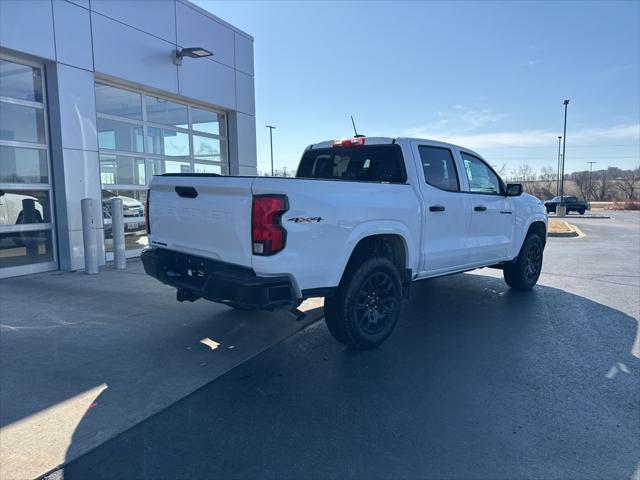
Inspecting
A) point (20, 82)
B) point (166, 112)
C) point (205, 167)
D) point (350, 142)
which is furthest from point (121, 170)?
point (350, 142)

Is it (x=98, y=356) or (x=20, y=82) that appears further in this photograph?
(x=20, y=82)

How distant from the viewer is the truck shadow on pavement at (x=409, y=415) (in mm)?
2742

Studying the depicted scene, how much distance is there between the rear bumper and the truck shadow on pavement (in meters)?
0.72

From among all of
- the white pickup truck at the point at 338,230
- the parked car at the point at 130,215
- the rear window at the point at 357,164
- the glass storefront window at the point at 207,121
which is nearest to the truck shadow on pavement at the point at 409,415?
the white pickup truck at the point at 338,230

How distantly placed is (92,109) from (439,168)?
6.84 m

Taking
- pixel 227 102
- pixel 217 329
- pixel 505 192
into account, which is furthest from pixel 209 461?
pixel 227 102

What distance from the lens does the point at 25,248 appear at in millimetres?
8305

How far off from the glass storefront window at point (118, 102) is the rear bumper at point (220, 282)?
6.37 meters

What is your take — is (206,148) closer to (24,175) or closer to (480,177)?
(24,175)

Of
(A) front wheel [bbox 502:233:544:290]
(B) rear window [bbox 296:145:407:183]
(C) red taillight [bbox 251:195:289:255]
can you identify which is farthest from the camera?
(A) front wheel [bbox 502:233:544:290]

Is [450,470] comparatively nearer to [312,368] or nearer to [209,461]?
[209,461]

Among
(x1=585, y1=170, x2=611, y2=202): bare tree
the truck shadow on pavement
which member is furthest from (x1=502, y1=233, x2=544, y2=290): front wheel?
(x1=585, y1=170, x2=611, y2=202): bare tree

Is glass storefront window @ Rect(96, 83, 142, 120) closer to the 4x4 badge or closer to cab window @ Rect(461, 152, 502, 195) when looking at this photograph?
cab window @ Rect(461, 152, 502, 195)

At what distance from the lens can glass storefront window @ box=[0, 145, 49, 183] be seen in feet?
26.3
